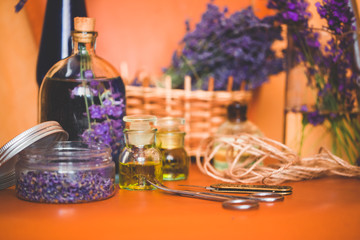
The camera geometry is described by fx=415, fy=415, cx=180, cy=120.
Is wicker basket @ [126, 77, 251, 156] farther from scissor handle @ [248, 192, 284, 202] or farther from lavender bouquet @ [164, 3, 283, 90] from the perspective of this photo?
scissor handle @ [248, 192, 284, 202]

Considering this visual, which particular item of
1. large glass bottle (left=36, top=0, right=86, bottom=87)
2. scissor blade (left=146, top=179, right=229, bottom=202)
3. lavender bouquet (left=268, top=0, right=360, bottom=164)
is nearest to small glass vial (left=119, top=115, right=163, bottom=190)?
scissor blade (left=146, top=179, right=229, bottom=202)

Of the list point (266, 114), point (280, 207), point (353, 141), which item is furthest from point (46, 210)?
point (266, 114)

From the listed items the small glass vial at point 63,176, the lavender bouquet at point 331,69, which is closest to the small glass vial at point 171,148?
the small glass vial at point 63,176

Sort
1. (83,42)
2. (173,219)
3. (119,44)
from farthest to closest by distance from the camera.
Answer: (119,44), (83,42), (173,219)

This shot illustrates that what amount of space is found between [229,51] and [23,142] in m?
0.61

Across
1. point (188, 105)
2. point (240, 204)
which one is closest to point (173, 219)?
point (240, 204)

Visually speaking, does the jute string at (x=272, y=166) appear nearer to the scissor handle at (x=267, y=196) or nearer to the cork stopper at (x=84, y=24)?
the scissor handle at (x=267, y=196)

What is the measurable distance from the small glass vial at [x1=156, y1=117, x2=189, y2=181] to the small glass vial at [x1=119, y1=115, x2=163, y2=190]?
8 centimetres

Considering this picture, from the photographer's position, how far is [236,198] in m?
0.63

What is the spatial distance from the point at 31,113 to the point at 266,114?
0.69m

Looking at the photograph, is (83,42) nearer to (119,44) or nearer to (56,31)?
(56,31)

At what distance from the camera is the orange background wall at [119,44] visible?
984 millimetres

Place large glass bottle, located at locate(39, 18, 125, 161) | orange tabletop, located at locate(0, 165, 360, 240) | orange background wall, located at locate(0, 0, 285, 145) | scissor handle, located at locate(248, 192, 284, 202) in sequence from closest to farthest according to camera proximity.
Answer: orange tabletop, located at locate(0, 165, 360, 240), scissor handle, located at locate(248, 192, 284, 202), large glass bottle, located at locate(39, 18, 125, 161), orange background wall, located at locate(0, 0, 285, 145)

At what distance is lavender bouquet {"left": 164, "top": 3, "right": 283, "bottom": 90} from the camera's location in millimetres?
1075
